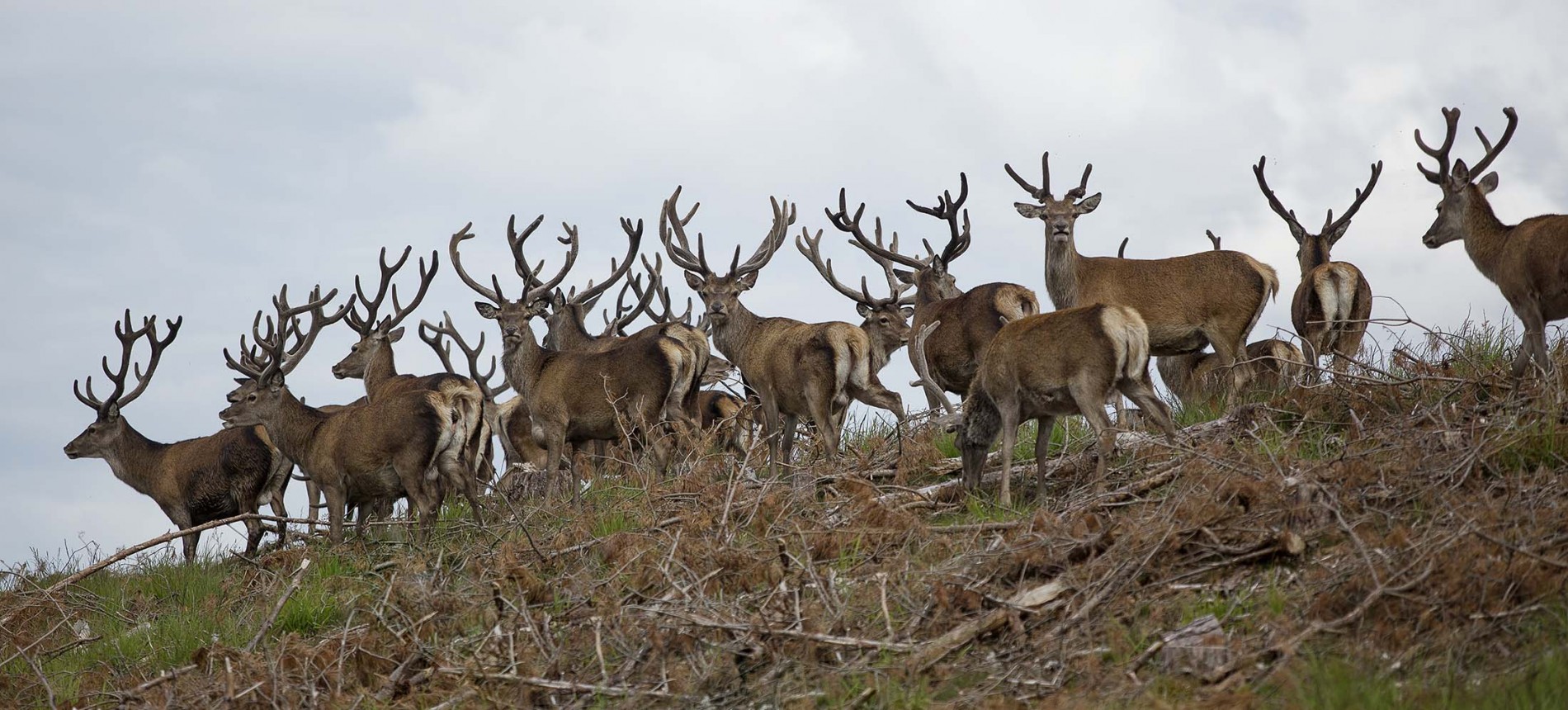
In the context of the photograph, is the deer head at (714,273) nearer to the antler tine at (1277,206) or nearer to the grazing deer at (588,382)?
the grazing deer at (588,382)

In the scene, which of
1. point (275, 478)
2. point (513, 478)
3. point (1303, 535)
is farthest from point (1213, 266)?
point (275, 478)

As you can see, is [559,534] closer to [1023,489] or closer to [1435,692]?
[1023,489]

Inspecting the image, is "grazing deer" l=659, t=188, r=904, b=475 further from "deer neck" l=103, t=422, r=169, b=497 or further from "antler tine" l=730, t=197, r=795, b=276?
"deer neck" l=103, t=422, r=169, b=497

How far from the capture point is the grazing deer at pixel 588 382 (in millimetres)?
11805

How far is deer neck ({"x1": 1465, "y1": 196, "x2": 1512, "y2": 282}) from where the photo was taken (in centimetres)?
980

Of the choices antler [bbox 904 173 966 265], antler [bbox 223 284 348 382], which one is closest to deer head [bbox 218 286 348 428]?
antler [bbox 223 284 348 382]

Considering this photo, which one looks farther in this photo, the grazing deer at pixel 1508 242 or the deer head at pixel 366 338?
the deer head at pixel 366 338

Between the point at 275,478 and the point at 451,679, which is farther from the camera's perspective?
the point at 275,478

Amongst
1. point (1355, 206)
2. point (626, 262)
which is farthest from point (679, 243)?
point (1355, 206)

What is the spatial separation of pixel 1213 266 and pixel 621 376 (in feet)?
16.2

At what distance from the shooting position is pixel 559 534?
8562 mm

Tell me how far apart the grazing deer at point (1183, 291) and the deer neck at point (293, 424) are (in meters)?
6.42

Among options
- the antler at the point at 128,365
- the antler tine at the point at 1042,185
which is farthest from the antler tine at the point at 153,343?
the antler tine at the point at 1042,185

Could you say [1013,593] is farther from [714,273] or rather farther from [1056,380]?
[714,273]
